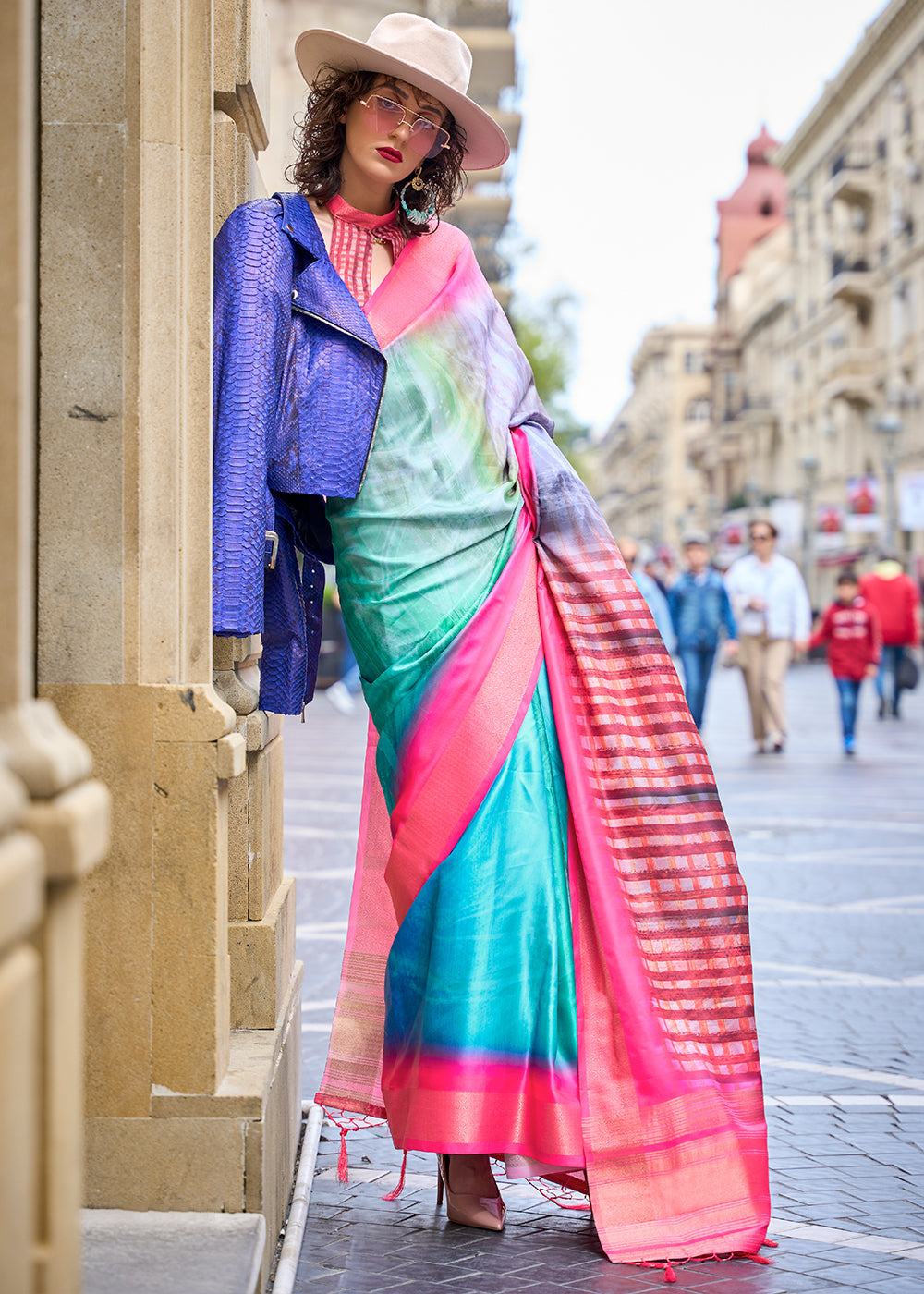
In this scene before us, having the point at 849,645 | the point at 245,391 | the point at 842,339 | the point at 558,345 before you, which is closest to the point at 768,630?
the point at 849,645

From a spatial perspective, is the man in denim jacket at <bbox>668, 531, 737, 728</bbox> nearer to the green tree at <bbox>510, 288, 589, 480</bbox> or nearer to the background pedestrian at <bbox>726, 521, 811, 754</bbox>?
the background pedestrian at <bbox>726, 521, 811, 754</bbox>

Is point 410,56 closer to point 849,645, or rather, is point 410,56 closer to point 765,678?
point 765,678

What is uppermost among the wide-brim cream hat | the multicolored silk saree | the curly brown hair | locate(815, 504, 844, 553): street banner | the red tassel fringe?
locate(815, 504, 844, 553): street banner

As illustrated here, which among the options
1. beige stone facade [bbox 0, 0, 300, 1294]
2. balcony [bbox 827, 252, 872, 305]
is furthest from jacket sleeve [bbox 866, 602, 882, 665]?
balcony [bbox 827, 252, 872, 305]

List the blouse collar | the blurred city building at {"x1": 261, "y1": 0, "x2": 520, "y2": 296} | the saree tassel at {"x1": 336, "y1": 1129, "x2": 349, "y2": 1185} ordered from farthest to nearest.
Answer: the blurred city building at {"x1": 261, "y1": 0, "x2": 520, "y2": 296} → the saree tassel at {"x1": 336, "y1": 1129, "x2": 349, "y2": 1185} → the blouse collar

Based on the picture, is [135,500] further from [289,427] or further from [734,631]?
[734,631]

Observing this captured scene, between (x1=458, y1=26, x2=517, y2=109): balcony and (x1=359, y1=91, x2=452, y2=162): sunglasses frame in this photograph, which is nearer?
(x1=359, y1=91, x2=452, y2=162): sunglasses frame

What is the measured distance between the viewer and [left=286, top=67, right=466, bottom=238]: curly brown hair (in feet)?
11.2

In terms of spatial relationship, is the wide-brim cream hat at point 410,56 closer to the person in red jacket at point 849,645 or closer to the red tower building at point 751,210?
the person in red jacket at point 849,645

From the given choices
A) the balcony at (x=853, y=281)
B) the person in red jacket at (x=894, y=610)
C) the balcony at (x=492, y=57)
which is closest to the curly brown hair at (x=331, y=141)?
the person in red jacket at (x=894, y=610)

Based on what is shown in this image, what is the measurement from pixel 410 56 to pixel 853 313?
5284 centimetres

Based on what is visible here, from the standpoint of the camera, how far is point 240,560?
2.94 metres

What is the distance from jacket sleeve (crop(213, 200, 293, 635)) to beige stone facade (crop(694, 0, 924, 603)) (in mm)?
34127

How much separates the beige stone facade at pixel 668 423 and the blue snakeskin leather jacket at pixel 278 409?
101436 mm
